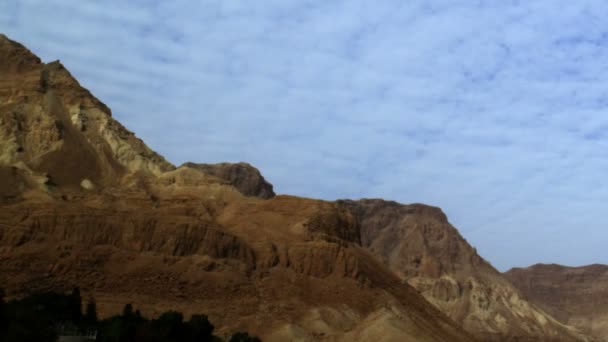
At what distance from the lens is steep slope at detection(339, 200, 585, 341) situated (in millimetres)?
155750

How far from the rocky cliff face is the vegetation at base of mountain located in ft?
344

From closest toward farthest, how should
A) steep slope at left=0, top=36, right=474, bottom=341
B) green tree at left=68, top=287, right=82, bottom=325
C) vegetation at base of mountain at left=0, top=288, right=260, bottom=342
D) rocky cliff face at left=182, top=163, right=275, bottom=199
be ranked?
vegetation at base of mountain at left=0, top=288, right=260, bottom=342 → green tree at left=68, top=287, right=82, bottom=325 → steep slope at left=0, top=36, right=474, bottom=341 → rocky cliff face at left=182, top=163, right=275, bottom=199

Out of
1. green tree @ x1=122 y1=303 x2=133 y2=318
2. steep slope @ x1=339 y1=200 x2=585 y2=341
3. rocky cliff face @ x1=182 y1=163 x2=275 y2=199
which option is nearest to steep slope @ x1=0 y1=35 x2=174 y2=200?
green tree @ x1=122 y1=303 x2=133 y2=318

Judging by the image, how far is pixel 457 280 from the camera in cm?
16900

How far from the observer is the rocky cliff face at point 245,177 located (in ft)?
509

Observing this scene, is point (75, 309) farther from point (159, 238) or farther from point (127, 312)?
point (159, 238)

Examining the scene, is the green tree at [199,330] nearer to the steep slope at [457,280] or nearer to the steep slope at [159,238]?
the steep slope at [159,238]

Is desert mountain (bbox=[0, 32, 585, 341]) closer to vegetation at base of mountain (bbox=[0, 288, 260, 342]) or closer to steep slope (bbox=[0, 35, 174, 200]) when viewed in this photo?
steep slope (bbox=[0, 35, 174, 200])

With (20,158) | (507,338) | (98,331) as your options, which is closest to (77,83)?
(20,158)

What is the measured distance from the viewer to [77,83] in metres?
100

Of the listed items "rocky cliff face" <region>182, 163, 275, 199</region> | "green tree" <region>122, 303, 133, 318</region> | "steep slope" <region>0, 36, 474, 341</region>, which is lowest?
"green tree" <region>122, 303, 133, 318</region>

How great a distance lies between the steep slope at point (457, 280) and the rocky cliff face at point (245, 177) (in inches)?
735

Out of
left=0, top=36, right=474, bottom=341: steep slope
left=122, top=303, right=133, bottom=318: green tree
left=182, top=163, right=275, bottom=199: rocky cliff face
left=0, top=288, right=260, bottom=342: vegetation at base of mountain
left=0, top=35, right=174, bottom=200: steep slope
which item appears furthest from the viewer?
left=182, top=163, right=275, bottom=199: rocky cliff face

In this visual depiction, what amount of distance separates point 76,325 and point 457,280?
133 metres
